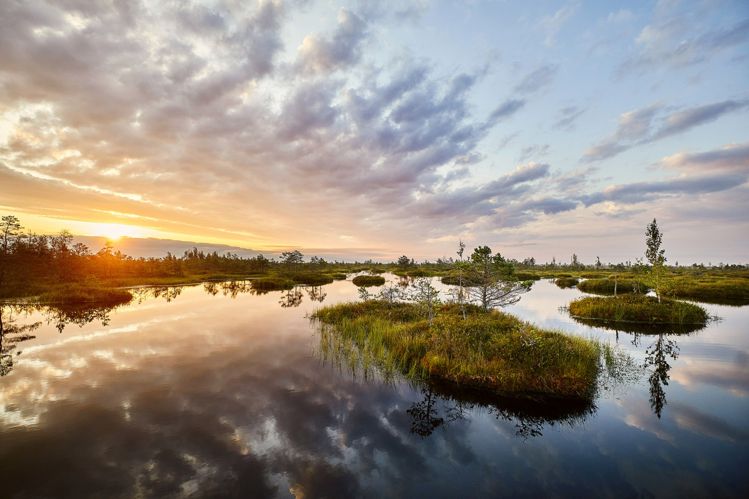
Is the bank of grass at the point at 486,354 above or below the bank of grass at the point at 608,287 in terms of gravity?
below

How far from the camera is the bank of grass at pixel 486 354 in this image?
1572 centimetres

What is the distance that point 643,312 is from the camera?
3419 cm

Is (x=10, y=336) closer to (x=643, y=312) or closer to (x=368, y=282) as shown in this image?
(x=643, y=312)

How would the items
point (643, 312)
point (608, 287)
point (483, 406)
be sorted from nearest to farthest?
point (483, 406), point (643, 312), point (608, 287)

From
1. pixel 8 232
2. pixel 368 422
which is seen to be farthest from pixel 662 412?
pixel 8 232

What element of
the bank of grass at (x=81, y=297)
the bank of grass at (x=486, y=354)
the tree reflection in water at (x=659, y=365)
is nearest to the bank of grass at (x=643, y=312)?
the tree reflection in water at (x=659, y=365)

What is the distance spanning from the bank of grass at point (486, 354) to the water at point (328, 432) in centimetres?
147

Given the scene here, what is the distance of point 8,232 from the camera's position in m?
59.3

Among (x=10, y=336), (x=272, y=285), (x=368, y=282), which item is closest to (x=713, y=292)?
(x=368, y=282)

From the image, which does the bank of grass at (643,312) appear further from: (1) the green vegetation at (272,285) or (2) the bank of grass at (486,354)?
(1) the green vegetation at (272,285)

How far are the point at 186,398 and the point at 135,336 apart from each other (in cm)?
1574

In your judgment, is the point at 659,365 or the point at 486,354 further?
the point at 659,365

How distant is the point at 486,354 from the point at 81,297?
54482 millimetres

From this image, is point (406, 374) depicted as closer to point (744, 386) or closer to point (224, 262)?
point (744, 386)
